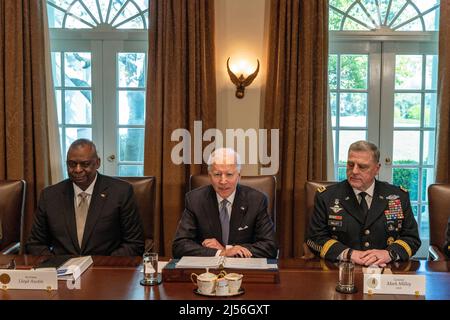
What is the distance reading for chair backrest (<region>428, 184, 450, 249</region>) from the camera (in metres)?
2.57

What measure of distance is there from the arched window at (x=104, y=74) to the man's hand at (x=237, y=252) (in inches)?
73.0

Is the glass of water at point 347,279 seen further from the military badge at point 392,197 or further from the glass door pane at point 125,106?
the glass door pane at point 125,106

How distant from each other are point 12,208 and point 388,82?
287 centimetres

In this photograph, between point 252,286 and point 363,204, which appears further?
point 363,204

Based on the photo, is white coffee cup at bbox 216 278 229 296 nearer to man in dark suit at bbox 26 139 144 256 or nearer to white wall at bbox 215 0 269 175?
man in dark suit at bbox 26 139 144 256

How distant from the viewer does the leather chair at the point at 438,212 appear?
2572 mm

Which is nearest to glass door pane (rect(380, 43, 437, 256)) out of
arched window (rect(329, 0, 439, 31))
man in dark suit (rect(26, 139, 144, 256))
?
arched window (rect(329, 0, 439, 31))

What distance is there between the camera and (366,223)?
2264 millimetres

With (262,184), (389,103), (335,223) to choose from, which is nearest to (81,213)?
(262,184)

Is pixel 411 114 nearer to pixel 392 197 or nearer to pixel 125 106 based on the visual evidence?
pixel 392 197

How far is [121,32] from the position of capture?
3.64 metres
